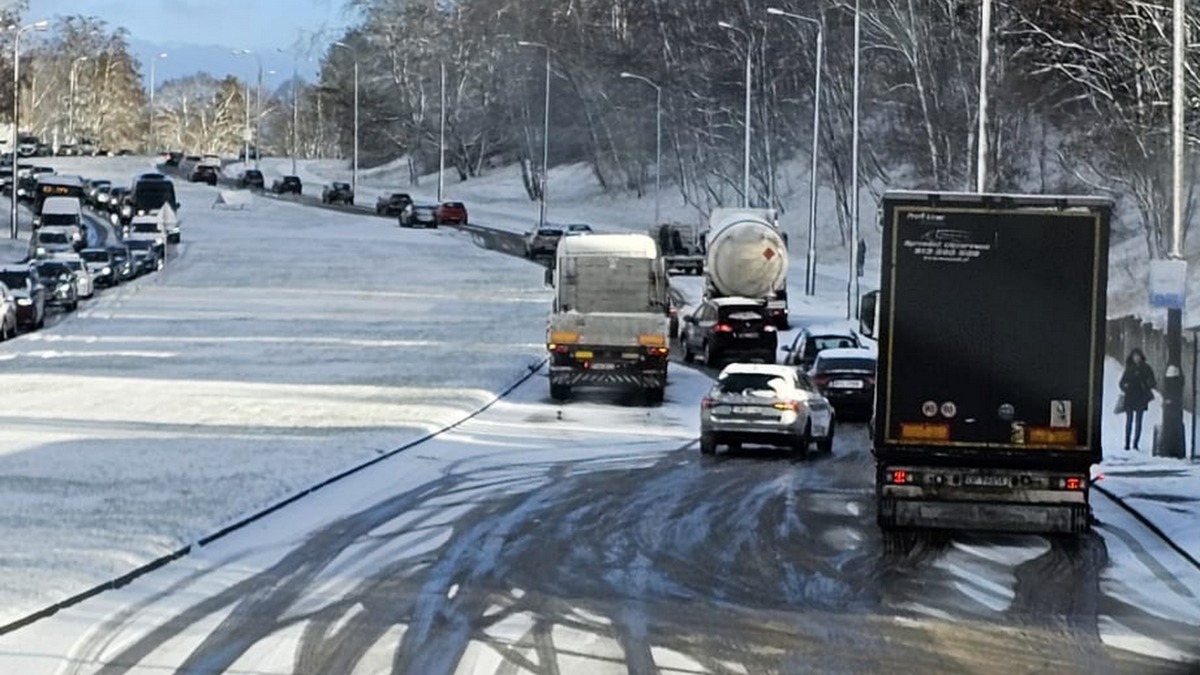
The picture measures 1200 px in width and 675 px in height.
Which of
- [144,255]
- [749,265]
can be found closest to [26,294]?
[749,265]

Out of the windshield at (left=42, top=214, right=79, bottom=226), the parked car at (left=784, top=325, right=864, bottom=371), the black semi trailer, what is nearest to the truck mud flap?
the black semi trailer

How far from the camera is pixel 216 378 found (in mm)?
40938

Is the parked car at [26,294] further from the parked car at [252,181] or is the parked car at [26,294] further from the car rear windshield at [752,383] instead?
the parked car at [252,181]

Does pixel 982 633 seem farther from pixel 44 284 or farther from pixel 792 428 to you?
pixel 44 284

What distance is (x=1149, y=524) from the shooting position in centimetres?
2194

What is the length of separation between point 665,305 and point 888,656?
2689 centimetres

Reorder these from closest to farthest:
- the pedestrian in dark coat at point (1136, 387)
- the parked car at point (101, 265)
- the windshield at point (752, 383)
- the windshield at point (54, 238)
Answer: the pedestrian in dark coat at point (1136, 387) → the windshield at point (752, 383) → the parked car at point (101, 265) → the windshield at point (54, 238)

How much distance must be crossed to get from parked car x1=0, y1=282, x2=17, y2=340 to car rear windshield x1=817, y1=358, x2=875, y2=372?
75.3 ft

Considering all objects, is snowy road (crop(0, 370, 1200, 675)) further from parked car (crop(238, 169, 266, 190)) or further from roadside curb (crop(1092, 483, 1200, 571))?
parked car (crop(238, 169, 266, 190))

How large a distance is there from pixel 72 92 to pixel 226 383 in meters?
159

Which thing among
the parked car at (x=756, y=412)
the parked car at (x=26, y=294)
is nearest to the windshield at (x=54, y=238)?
the parked car at (x=26, y=294)

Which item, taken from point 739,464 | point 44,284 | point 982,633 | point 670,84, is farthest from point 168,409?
point 670,84

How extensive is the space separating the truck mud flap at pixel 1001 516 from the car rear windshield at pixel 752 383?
8817mm

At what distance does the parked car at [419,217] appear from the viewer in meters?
99.0
